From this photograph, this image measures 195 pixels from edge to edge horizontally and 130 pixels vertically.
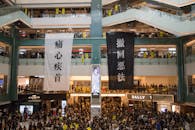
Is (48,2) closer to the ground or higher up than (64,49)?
higher up

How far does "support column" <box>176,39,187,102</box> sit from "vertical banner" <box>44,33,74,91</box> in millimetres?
8282

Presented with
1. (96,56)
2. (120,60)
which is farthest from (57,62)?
(120,60)

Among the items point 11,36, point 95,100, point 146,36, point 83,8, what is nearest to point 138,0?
point 146,36

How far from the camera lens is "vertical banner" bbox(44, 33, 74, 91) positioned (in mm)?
19000

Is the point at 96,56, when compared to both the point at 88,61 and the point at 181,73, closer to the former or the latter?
the point at 88,61

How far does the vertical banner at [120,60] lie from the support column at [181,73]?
405 centimetres

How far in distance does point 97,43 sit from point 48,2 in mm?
5482

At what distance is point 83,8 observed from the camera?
24.2 metres

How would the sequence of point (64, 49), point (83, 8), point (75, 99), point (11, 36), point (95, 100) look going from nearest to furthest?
point (64, 49) → point (95, 100) → point (11, 36) → point (83, 8) → point (75, 99)

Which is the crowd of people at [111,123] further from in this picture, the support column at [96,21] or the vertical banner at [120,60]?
the support column at [96,21]

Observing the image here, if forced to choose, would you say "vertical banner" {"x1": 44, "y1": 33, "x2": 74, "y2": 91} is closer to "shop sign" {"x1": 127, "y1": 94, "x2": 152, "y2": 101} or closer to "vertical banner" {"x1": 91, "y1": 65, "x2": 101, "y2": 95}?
"vertical banner" {"x1": 91, "y1": 65, "x2": 101, "y2": 95}

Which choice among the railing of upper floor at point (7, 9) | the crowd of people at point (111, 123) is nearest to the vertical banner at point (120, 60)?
the crowd of people at point (111, 123)

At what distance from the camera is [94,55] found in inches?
858

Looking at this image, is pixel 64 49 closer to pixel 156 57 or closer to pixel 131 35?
pixel 131 35
